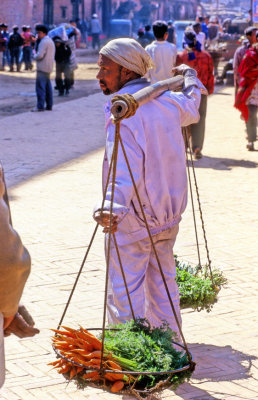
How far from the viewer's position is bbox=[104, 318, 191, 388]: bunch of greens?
3461 mm

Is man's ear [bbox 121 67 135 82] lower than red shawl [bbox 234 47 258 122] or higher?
higher

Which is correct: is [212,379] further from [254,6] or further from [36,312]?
[254,6]

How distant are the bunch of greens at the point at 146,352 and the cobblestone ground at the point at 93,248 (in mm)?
635

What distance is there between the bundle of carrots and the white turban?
4.28ft

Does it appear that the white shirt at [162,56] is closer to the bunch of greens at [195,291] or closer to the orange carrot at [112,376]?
the bunch of greens at [195,291]

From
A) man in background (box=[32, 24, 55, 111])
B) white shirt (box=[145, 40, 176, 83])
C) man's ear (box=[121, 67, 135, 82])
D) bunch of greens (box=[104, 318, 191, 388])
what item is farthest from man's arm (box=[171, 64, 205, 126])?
man in background (box=[32, 24, 55, 111])

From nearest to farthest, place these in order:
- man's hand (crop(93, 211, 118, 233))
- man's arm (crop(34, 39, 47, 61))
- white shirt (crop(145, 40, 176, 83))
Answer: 1. man's hand (crop(93, 211, 118, 233))
2. white shirt (crop(145, 40, 176, 83))
3. man's arm (crop(34, 39, 47, 61))

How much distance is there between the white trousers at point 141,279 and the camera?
4.09 metres

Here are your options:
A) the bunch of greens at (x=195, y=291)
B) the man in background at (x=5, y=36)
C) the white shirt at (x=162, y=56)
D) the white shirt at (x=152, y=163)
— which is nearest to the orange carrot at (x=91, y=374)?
the white shirt at (x=152, y=163)

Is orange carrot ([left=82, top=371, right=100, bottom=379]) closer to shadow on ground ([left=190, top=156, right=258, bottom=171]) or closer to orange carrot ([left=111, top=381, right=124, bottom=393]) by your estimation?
orange carrot ([left=111, top=381, right=124, bottom=393])

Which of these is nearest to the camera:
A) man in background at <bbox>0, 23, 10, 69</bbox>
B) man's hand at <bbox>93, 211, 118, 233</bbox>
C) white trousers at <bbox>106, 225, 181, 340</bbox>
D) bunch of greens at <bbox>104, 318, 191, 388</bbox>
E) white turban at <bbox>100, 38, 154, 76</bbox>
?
bunch of greens at <bbox>104, 318, 191, 388</bbox>

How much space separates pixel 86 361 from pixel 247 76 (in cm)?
865

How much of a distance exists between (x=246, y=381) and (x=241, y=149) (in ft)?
27.8

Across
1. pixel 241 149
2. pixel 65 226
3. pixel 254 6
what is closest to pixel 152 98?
pixel 65 226
